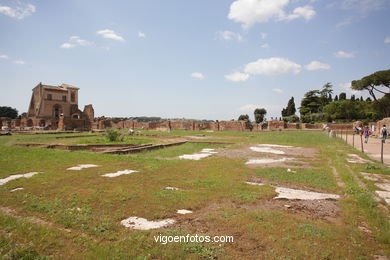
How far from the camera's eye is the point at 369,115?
6062 centimetres

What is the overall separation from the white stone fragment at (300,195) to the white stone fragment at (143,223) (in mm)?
2352

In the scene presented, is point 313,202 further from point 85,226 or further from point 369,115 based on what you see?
point 369,115

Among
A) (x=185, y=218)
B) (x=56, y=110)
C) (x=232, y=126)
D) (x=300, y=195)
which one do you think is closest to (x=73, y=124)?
(x=56, y=110)

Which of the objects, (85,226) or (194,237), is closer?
(194,237)

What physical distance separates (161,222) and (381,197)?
168 inches

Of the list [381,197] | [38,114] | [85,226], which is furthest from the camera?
[38,114]

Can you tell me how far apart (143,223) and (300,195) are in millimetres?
3221

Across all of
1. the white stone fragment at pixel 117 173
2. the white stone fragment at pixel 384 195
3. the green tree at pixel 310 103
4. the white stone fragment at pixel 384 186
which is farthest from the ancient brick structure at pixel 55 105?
the green tree at pixel 310 103

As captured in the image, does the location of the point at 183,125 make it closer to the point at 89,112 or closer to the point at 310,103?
the point at 89,112

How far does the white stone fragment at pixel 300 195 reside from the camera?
454 cm

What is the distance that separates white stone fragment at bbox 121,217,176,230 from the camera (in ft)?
10.3

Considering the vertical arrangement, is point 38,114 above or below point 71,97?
below

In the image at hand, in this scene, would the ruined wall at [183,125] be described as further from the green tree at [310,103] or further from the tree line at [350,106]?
the green tree at [310,103]

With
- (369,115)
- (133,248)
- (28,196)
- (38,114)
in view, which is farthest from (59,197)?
(369,115)
